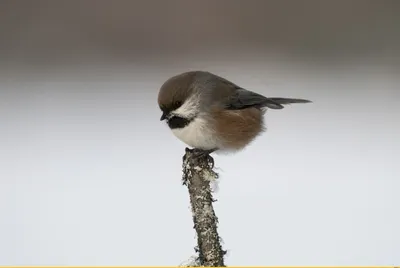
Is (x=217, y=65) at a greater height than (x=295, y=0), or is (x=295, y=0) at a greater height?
(x=295, y=0)

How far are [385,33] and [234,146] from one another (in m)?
1.20

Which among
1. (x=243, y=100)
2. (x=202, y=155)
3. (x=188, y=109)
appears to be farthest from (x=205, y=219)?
(x=243, y=100)

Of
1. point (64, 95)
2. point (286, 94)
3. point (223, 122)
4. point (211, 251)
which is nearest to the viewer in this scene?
point (211, 251)

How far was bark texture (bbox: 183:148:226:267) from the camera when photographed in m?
0.58

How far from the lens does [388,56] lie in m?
1.97

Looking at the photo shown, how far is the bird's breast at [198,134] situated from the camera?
0.89 m

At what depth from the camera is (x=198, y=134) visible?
92cm

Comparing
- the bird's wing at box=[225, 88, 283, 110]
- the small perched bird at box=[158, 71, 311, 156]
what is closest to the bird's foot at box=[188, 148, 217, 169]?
the small perched bird at box=[158, 71, 311, 156]

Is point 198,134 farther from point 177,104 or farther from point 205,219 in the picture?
point 205,219

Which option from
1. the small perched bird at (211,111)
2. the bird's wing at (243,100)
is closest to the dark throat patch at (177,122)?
the small perched bird at (211,111)

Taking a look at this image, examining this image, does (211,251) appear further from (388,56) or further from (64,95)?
(388,56)

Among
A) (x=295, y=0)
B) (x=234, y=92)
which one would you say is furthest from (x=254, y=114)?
(x=295, y=0)

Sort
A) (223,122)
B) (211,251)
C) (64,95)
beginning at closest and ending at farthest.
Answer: (211,251) → (223,122) → (64,95)

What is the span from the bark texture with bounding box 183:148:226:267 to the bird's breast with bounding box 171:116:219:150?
0.71 ft
